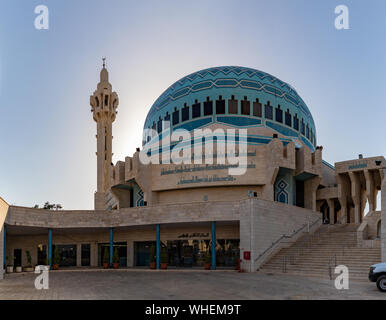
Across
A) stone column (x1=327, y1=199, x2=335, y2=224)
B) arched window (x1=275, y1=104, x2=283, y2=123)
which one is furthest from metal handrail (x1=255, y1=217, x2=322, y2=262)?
arched window (x1=275, y1=104, x2=283, y2=123)

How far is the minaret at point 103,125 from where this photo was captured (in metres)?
57.3

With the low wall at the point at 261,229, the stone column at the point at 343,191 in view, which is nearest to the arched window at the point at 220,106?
the stone column at the point at 343,191

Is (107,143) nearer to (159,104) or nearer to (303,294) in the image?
(159,104)

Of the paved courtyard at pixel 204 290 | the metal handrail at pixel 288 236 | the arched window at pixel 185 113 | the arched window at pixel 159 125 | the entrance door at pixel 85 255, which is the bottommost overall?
the entrance door at pixel 85 255

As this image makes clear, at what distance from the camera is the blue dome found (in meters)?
43.4

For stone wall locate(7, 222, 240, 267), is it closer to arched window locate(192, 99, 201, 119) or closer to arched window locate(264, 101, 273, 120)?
arched window locate(192, 99, 201, 119)

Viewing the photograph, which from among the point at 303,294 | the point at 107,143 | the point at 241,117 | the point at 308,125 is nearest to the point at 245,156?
the point at 241,117

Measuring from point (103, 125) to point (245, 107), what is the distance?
967 inches

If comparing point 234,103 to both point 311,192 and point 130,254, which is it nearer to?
point 311,192

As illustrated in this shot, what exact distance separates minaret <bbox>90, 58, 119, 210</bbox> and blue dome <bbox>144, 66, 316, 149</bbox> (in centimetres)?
1253

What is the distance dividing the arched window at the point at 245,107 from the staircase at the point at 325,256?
15386 mm

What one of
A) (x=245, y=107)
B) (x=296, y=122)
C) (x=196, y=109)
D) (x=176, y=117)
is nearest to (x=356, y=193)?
(x=296, y=122)

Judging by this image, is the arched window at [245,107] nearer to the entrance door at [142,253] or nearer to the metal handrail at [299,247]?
the metal handrail at [299,247]

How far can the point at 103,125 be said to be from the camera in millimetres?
59906
